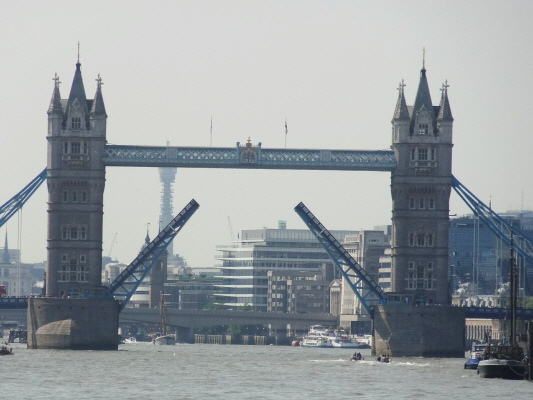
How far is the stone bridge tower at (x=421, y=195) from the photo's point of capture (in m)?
160

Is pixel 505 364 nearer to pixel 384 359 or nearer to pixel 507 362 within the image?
pixel 507 362

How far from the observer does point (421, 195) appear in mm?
160250

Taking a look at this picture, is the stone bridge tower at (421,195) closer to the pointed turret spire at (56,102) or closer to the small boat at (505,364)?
the pointed turret spire at (56,102)

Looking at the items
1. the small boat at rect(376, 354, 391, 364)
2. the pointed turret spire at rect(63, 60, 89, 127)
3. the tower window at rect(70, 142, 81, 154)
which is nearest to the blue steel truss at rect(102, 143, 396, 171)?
the tower window at rect(70, 142, 81, 154)

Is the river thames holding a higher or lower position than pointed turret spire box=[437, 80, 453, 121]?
lower

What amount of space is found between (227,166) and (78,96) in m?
14.4

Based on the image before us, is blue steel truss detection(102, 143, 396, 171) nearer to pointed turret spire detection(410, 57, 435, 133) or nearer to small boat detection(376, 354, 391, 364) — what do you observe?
pointed turret spire detection(410, 57, 435, 133)

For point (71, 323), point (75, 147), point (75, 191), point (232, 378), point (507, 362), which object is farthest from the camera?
point (75, 147)

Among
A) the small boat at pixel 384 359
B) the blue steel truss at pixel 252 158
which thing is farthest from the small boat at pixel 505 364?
the blue steel truss at pixel 252 158

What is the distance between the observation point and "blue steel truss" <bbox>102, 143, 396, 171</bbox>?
15938cm

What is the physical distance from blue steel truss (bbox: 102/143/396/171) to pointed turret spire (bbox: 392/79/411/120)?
340 cm

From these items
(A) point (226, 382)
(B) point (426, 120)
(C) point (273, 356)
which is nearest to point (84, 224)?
(C) point (273, 356)

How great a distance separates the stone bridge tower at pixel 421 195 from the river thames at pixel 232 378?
10.1 metres

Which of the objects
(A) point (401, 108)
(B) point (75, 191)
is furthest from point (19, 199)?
(A) point (401, 108)
